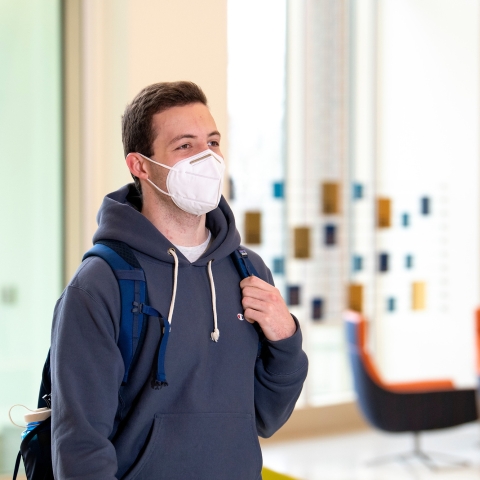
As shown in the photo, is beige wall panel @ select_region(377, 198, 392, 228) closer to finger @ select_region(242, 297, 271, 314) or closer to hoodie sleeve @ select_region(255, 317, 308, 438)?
hoodie sleeve @ select_region(255, 317, 308, 438)

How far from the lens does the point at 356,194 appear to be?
21.6 feet

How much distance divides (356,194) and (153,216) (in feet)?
15.9

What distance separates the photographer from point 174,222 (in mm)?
1907

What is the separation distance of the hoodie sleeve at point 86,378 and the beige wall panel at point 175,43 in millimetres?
1595

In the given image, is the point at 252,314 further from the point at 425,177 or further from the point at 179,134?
the point at 425,177

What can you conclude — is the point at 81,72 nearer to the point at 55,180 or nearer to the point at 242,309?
the point at 55,180

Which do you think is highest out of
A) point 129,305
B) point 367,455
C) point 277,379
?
point 129,305

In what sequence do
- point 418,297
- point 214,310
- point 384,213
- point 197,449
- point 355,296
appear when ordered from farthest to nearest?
point 418,297 < point 384,213 < point 355,296 < point 214,310 < point 197,449

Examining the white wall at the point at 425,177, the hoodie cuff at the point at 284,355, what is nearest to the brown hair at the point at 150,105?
the hoodie cuff at the point at 284,355

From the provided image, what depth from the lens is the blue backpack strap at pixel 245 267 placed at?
6.31 feet

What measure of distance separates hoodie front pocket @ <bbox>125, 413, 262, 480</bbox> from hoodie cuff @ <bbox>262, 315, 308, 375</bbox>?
188mm

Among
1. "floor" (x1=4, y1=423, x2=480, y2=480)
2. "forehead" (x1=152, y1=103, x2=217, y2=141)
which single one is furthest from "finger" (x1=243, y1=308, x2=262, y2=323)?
"floor" (x1=4, y1=423, x2=480, y2=480)

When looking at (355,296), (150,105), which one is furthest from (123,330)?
(355,296)

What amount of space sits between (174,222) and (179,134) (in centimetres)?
23
